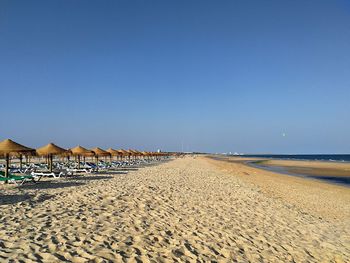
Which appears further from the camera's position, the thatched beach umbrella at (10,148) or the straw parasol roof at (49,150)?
the straw parasol roof at (49,150)

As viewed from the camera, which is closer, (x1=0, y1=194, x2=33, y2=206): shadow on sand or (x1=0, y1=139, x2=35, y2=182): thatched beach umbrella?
(x1=0, y1=194, x2=33, y2=206): shadow on sand

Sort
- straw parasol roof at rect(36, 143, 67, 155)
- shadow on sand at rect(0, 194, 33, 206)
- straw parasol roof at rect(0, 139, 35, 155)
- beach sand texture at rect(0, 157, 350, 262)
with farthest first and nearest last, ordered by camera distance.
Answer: straw parasol roof at rect(36, 143, 67, 155) < straw parasol roof at rect(0, 139, 35, 155) < shadow on sand at rect(0, 194, 33, 206) < beach sand texture at rect(0, 157, 350, 262)

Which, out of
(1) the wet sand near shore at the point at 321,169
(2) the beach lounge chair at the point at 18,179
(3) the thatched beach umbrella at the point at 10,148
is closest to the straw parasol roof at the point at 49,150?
(3) the thatched beach umbrella at the point at 10,148

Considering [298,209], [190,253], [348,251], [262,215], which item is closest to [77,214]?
[190,253]

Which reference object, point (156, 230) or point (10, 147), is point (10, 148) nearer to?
point (10, 147)

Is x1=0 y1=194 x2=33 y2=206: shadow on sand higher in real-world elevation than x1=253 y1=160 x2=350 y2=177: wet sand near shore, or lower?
higher

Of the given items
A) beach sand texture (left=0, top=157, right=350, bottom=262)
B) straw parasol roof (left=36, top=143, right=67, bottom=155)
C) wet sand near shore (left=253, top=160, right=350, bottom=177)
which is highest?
straw parasol roof (left=36, top=143, right=67, bottom=155)

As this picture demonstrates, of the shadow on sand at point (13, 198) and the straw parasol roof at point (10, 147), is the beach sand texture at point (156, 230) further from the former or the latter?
the straw parasol roof at point (10, 147)

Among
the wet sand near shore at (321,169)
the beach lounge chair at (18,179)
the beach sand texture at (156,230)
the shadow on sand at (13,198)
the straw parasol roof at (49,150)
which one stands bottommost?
the wet sand near shore at (321,169)

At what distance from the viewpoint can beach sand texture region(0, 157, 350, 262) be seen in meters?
4.75

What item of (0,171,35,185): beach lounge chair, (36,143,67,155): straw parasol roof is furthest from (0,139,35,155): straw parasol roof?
(36,143,67,155): straw parasol roof

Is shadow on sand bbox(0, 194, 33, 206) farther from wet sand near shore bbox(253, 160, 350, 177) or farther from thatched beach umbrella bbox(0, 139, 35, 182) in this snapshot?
wet sand near shore bbox(253, 160, 350, 177)

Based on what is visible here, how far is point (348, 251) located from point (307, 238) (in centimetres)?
87

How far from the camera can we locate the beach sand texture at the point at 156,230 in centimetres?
475
